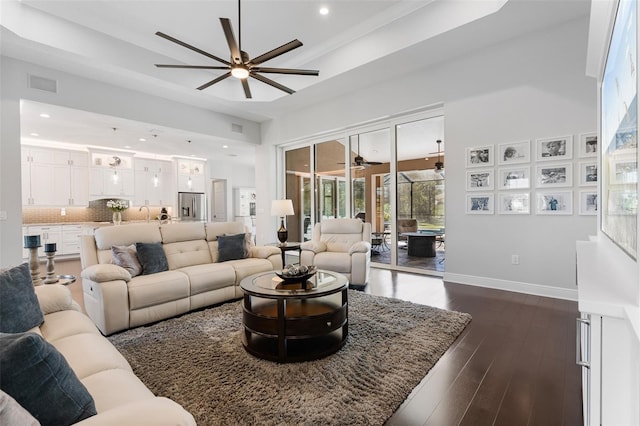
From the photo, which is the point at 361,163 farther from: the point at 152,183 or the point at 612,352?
the point at 152,183

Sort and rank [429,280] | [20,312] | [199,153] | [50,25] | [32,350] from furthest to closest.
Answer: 1. [199,153]
2. [429,280]
3. [50,25]
4. [20,312]
5. [32,350]

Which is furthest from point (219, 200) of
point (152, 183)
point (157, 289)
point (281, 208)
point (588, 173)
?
point (588, 173)

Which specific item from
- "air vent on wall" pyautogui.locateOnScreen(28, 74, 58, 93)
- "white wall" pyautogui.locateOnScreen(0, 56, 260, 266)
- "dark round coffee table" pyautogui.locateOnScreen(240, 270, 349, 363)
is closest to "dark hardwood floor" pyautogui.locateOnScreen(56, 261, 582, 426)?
"dark round coffee table" pyautogui.locateOnScreen(240, 270, 349, 363)

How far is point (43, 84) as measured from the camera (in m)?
4.54

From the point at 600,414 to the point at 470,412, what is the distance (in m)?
0.90

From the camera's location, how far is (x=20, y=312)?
5.65 ft

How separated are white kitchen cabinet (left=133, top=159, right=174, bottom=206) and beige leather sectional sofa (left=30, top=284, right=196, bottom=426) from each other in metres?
8.03

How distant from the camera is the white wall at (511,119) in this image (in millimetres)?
3715

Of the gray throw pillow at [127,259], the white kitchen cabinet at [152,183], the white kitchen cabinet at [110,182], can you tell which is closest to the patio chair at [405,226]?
the gray throw pillow at [127,259]

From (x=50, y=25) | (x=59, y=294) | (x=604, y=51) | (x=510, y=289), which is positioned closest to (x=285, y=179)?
(x=50, y=25)

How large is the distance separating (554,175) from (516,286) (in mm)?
1527

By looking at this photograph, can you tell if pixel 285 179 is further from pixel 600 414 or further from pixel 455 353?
pixel 600 414

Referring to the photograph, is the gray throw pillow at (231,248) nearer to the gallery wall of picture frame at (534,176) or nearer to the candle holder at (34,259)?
the candle holder at (34,259)

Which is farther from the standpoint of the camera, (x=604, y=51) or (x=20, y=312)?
(x=604, y=51)
